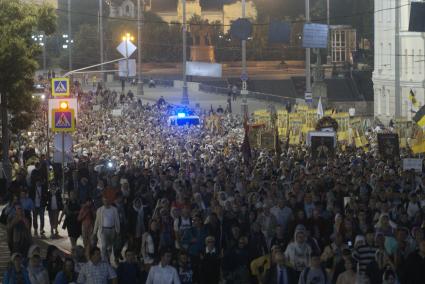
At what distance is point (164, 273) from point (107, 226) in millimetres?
6005

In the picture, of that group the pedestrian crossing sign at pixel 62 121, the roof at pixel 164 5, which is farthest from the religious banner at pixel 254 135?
the roof at pixel 164 5

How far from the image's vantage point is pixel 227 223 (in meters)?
20.5

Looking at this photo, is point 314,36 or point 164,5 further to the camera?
point 164,5

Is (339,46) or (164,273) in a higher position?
(339,46)

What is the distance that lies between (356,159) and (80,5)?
131532 mm

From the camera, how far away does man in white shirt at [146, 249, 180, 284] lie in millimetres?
16500

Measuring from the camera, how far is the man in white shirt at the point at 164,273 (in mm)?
16500

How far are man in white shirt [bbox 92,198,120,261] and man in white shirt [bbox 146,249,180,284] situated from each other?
18.8 ft

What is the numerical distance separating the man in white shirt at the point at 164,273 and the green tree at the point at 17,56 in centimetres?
2327

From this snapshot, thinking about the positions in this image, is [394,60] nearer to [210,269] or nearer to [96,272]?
[210,269]

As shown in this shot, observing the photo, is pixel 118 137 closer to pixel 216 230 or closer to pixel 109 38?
pixel 216 230

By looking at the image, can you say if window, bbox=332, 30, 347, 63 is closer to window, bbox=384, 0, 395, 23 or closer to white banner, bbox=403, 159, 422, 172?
window, bbox=384, 0, 395, 23

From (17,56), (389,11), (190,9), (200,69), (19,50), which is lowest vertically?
(200,69)

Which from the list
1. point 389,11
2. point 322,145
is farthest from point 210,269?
point 389,11
